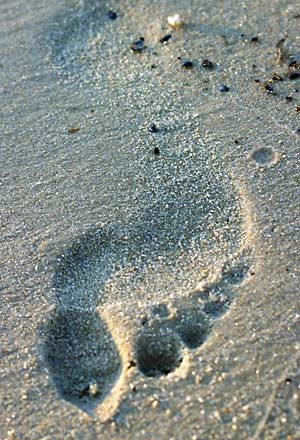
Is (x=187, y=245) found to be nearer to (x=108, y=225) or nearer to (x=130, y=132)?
(x=108, y=225)

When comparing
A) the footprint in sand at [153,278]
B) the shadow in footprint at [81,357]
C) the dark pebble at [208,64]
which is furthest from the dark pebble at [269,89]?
the shadow in footprint at [81,357]

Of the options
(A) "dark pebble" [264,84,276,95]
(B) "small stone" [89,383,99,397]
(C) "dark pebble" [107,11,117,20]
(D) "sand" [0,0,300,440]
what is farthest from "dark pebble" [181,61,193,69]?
(B) "small stone" [89,383,99,397]

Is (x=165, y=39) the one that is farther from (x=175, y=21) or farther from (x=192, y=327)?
(x=192, y=327)

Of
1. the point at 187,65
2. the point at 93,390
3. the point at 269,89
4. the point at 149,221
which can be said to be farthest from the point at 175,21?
the point at 93,390

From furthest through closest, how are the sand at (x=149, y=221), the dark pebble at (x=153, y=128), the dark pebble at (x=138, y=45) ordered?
the dark pebble at (x=138, y=45) → the dark pebble at (x=153, y=128) → the sand at (x=149, y=221)

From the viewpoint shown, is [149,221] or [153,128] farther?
[153,128]

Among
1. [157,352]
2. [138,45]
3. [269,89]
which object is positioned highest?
[138,45]

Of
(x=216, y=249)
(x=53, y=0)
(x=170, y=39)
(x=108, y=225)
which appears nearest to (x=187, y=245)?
(x=216, y=249)

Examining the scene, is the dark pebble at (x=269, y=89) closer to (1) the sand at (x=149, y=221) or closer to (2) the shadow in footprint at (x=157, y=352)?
(1) the sand at (x=149, y=221)
